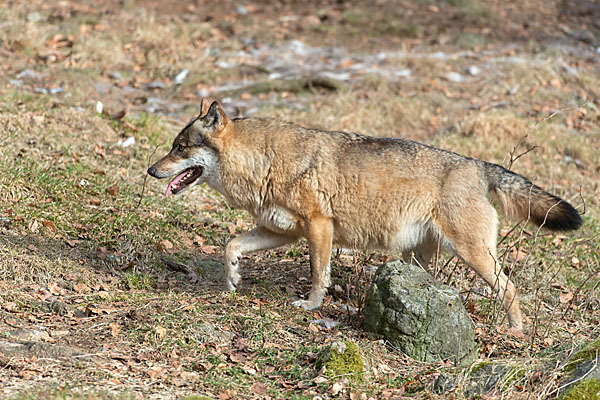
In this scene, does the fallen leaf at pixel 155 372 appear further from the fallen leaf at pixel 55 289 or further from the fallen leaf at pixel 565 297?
the fallen leaf at pixel 565 297

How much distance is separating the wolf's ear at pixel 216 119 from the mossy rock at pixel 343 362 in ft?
9.20

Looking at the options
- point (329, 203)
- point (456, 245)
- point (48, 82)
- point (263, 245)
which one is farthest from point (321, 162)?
point (48, 82)

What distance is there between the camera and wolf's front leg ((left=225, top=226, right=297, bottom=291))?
728 cm

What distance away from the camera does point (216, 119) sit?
7.29 meters

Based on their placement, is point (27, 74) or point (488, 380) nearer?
point (488, 380)

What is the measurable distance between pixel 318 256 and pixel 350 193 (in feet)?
2.53

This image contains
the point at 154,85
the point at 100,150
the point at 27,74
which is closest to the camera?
the point at 100,150

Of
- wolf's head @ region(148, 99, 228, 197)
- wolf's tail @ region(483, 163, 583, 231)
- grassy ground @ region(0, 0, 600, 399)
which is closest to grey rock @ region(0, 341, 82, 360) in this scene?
grassy ground @ region(0, 0, 600, 399)

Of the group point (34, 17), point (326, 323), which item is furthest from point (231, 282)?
point (34, 17)

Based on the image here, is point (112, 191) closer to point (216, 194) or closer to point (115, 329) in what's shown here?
point (216, 194)

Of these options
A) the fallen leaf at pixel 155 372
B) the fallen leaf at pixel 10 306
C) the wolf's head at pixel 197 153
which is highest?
the wolf's head at pixel 197 153

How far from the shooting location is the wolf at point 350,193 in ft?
23.4

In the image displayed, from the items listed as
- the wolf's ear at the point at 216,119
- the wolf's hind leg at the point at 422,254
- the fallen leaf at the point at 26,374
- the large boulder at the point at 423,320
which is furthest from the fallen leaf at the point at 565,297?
the fallen leaf at the point at 26,374

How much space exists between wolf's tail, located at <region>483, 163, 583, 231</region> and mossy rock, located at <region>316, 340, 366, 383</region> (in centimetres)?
268
